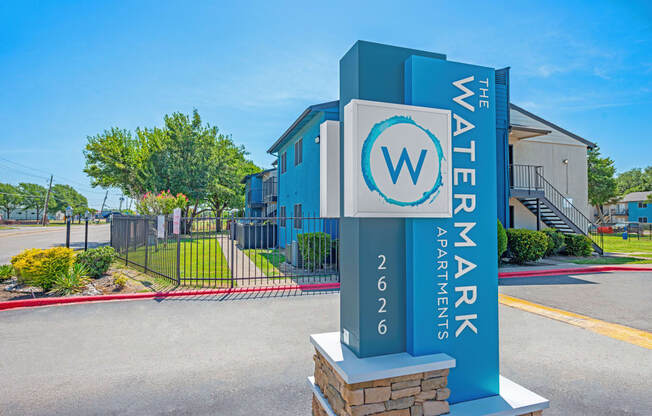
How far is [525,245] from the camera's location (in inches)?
564

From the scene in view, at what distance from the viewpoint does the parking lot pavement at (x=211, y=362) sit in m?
3.80

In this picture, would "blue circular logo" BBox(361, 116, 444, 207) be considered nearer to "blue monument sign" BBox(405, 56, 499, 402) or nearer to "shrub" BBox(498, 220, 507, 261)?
"blue monument sign" BBox(405, 56, 499, 402)

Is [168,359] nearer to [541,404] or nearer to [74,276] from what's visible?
[541,404]

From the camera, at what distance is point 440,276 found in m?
3.26

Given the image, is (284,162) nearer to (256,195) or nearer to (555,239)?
(256,195)

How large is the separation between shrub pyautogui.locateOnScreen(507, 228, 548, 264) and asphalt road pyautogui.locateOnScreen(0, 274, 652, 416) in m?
7.95

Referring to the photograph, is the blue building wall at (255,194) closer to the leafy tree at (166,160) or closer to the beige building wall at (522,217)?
the leafy tree at (166,160)

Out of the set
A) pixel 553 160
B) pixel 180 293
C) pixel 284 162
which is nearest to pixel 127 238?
pixel 180 293

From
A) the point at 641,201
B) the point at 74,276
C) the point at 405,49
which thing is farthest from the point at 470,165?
the point at 641,201

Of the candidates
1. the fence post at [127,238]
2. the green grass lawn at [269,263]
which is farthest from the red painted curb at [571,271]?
the fence post at [127,238]

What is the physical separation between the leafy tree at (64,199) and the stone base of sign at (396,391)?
111 metres

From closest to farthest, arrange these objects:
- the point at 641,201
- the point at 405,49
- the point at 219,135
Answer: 1. the point at 405,49
2. the point at 219,135
3. the point at 641,201

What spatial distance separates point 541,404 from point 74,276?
9.89 metres

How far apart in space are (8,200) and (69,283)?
110543 mm
